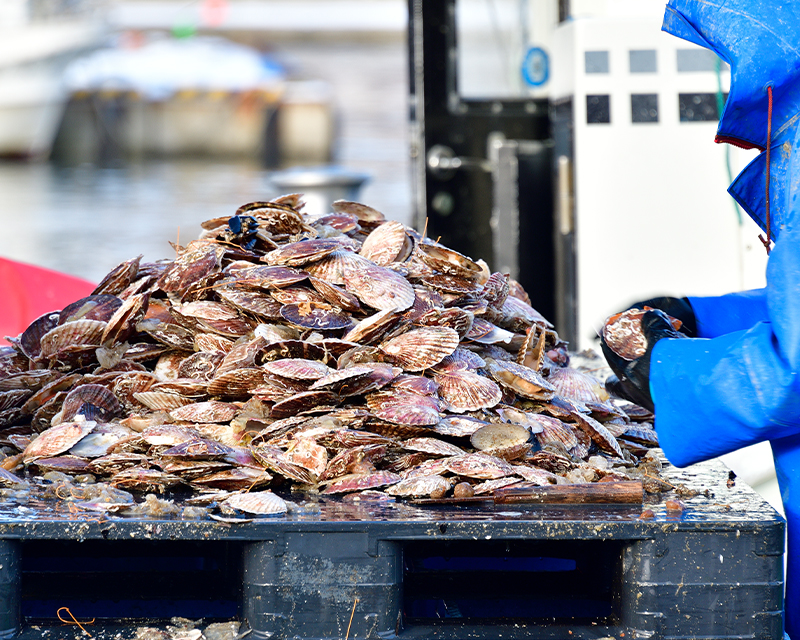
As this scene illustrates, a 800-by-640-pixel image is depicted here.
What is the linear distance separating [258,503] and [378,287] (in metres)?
0.54

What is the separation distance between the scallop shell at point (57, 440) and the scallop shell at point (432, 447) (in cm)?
53

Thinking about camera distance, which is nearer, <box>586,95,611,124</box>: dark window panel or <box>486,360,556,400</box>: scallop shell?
<box>486,360,556,400</box>: scallop shell

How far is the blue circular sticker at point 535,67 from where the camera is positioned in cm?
473

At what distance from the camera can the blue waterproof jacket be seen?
1140 mm

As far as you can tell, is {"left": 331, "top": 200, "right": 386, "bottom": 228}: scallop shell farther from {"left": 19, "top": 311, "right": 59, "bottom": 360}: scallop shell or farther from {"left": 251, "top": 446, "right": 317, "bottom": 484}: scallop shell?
{"left": 251, "top": 446, "right": 317, "bottom": 484}: scallop shell

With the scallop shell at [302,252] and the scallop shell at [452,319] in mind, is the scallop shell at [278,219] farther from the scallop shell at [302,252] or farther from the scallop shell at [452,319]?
the scallop shell at [452,319]

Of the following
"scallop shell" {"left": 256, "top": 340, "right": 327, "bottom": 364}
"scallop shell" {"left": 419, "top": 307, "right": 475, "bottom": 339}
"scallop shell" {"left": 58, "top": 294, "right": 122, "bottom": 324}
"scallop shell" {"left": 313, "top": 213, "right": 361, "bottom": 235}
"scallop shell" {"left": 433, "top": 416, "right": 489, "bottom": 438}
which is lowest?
"scallop shell" {"left": 433, "top": 416, "right": 489, "bottom": 438}

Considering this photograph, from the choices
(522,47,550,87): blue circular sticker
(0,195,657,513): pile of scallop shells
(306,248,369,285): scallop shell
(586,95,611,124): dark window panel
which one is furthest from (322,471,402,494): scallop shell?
(522,47,550,87): blue circular sticker

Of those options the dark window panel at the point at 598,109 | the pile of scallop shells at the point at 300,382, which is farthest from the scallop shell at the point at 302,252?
the dark window panel at the point at 598,109

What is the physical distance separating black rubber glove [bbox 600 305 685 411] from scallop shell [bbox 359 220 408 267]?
1.71ft

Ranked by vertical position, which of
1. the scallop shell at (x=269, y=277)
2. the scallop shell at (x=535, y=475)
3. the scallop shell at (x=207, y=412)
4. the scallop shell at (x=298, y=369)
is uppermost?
the scallop shell at (x=269, y=277)

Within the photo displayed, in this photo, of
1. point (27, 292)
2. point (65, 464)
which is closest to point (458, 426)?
point (65, 464)

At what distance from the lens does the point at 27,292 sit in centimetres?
286

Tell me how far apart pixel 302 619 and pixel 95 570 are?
471 mm
